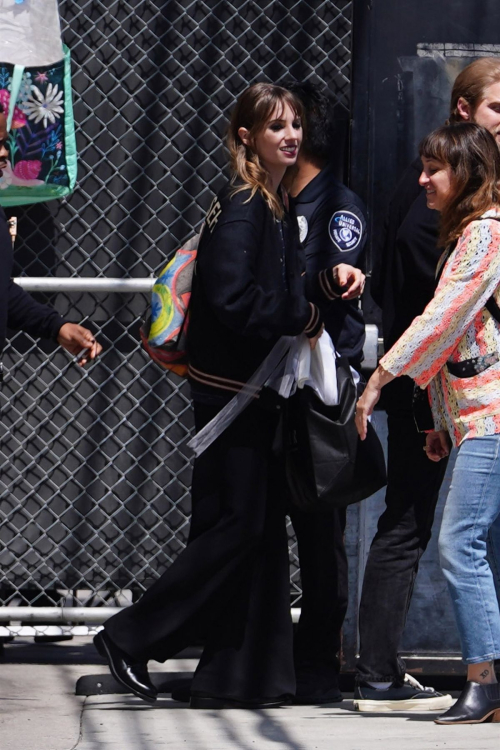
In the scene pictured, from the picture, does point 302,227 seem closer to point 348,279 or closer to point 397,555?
point 348,279

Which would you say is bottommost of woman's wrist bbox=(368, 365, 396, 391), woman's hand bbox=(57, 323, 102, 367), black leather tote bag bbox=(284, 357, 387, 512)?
black leather tote bag bbox=(284, 357, 387, 512)

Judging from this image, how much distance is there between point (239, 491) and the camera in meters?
3.98

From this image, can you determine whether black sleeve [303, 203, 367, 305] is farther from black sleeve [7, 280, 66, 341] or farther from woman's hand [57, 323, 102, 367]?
black sleeve [7, 280, 66, 341]

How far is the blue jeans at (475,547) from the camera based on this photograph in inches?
144

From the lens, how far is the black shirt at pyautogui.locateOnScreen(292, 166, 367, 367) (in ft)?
13.7

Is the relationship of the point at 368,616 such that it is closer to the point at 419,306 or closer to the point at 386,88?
the point at 419,306

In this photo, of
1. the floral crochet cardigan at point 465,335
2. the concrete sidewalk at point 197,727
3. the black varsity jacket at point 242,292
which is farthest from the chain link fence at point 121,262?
the floral crochet cardigan at point 465,335

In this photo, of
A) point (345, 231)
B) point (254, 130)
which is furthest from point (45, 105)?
point (345, 231)

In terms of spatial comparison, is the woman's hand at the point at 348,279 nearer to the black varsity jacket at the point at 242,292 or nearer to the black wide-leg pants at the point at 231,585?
the black varsity jacket at the point at 242,292

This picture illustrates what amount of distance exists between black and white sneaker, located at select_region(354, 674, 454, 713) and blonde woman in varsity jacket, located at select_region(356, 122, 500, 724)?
343 mm

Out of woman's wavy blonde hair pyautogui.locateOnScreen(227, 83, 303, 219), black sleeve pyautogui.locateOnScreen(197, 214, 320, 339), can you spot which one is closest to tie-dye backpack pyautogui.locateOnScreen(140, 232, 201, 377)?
black sleeve pyautogui.locateOnScreen(197, 214, 320, 339)

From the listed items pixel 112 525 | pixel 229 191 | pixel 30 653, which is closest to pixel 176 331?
pixel 229 191

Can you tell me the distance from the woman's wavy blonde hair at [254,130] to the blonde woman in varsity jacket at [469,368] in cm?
57

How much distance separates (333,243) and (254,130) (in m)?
0.50
